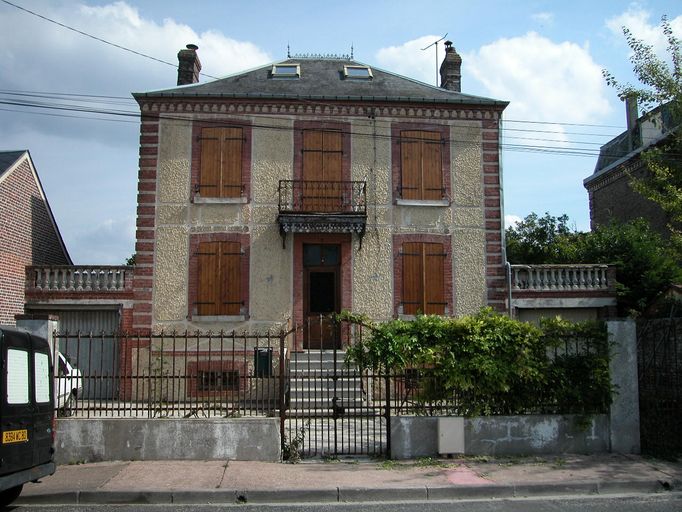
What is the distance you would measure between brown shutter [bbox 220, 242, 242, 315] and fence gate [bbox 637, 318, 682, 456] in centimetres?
961

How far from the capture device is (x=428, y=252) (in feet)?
55.1

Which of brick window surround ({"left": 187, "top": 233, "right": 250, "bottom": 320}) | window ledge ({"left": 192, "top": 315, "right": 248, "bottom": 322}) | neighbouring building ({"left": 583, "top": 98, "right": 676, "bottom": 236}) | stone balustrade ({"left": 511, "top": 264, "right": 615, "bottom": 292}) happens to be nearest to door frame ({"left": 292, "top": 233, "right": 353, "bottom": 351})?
brick window surround ({"left": 187, "top": 233, "right": 250, "bottom": 320})

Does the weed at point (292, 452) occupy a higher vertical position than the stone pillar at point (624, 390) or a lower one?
lower

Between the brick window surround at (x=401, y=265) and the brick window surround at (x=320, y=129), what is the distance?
7.54ft

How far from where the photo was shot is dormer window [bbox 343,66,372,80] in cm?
1830

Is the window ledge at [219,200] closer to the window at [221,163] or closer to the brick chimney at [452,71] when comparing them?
the window at [221,163]

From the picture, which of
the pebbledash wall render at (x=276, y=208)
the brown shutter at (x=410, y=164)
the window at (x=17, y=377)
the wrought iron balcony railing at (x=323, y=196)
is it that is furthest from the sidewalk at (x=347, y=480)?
the brown shutter at (x=410, y=164)

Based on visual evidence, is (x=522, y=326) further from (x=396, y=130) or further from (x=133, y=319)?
(x=133, y=319)

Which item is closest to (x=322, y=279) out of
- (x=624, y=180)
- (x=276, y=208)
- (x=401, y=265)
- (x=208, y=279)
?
(x=401, y=265)

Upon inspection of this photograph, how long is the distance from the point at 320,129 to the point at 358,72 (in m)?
2.96

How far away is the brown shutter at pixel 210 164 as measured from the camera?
16.5 metres

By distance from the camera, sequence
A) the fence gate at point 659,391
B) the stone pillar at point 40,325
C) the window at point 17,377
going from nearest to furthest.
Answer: the window at point 17,377 < the stone pillar at point 40,325 < the fence gate at point 659,391

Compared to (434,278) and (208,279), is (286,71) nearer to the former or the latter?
(208,279)

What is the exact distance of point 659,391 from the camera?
10422 mm
